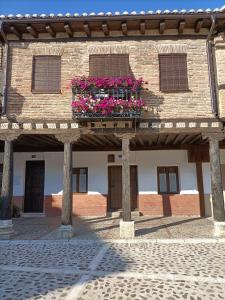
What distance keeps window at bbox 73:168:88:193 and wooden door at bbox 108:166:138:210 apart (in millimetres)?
1212

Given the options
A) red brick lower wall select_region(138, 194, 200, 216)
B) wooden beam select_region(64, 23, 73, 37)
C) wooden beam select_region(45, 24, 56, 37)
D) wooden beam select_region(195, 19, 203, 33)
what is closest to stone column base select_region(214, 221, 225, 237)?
red brick lower wall select_region(138, 194, 200, 216)

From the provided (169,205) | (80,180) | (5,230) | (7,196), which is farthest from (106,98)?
(169,205)

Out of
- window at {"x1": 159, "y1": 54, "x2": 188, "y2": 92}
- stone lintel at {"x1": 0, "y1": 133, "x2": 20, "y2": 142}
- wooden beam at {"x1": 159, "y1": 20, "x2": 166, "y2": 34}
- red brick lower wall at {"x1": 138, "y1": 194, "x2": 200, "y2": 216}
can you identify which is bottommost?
red brick lower wall at {"x1": 138, "y1": 194, "x2": 200, "y2": 216}

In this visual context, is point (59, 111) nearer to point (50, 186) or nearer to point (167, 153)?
point (50, 186)

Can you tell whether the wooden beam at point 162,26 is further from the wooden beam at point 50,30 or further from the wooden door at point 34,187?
the wooden door at point 34,187

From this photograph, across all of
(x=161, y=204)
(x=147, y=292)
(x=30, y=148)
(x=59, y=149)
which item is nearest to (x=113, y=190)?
(x=161, y=204)

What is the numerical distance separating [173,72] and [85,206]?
23.9 feet

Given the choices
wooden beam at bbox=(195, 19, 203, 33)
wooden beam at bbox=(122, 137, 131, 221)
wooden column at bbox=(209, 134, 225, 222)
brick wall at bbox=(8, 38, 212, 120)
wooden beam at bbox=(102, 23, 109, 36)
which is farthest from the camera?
brick wall at bbox=(8, 38, 212, 120)

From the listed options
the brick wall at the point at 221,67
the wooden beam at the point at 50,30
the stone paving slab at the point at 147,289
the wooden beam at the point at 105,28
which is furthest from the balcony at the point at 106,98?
the stone paving slab at the point at 147,289

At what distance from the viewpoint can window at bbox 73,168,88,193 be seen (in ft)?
43.5

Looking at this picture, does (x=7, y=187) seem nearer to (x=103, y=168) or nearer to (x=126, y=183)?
(x=126, y=183)

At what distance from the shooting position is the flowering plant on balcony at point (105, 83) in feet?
29.0

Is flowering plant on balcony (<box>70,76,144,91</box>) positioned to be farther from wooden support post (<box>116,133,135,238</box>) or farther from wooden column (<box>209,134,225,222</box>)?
wooden column (<box>209,134,225,222</box>)

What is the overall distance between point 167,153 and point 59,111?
20.2 feet
